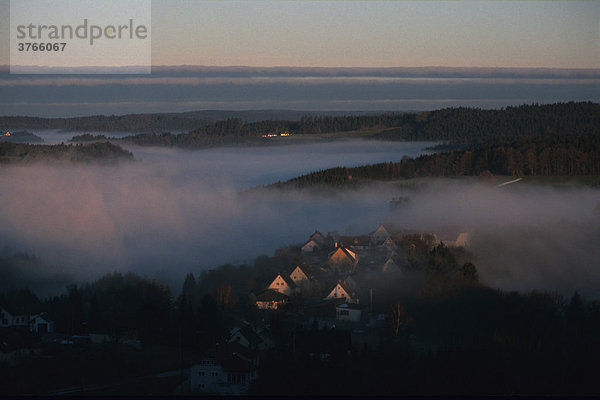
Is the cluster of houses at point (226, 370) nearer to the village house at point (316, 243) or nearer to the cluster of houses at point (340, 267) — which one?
the cluster of houses at point (340, 267)

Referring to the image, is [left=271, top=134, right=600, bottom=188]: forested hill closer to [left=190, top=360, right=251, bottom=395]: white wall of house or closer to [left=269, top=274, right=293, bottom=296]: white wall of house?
[left=269, top=274, right=293, bottom=296]: white wall of house

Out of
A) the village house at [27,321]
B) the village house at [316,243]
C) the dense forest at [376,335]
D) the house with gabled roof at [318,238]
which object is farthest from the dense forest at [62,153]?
the village house at [27,321]

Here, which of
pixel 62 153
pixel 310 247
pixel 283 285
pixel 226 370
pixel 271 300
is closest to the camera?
pixel 226 370

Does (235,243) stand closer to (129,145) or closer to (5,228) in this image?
(5,228)

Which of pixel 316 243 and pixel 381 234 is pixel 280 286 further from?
pixel 381 234

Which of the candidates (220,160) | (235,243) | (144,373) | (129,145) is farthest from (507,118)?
(144,373)

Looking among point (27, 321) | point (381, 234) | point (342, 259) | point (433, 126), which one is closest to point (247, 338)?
point (27, 321)
